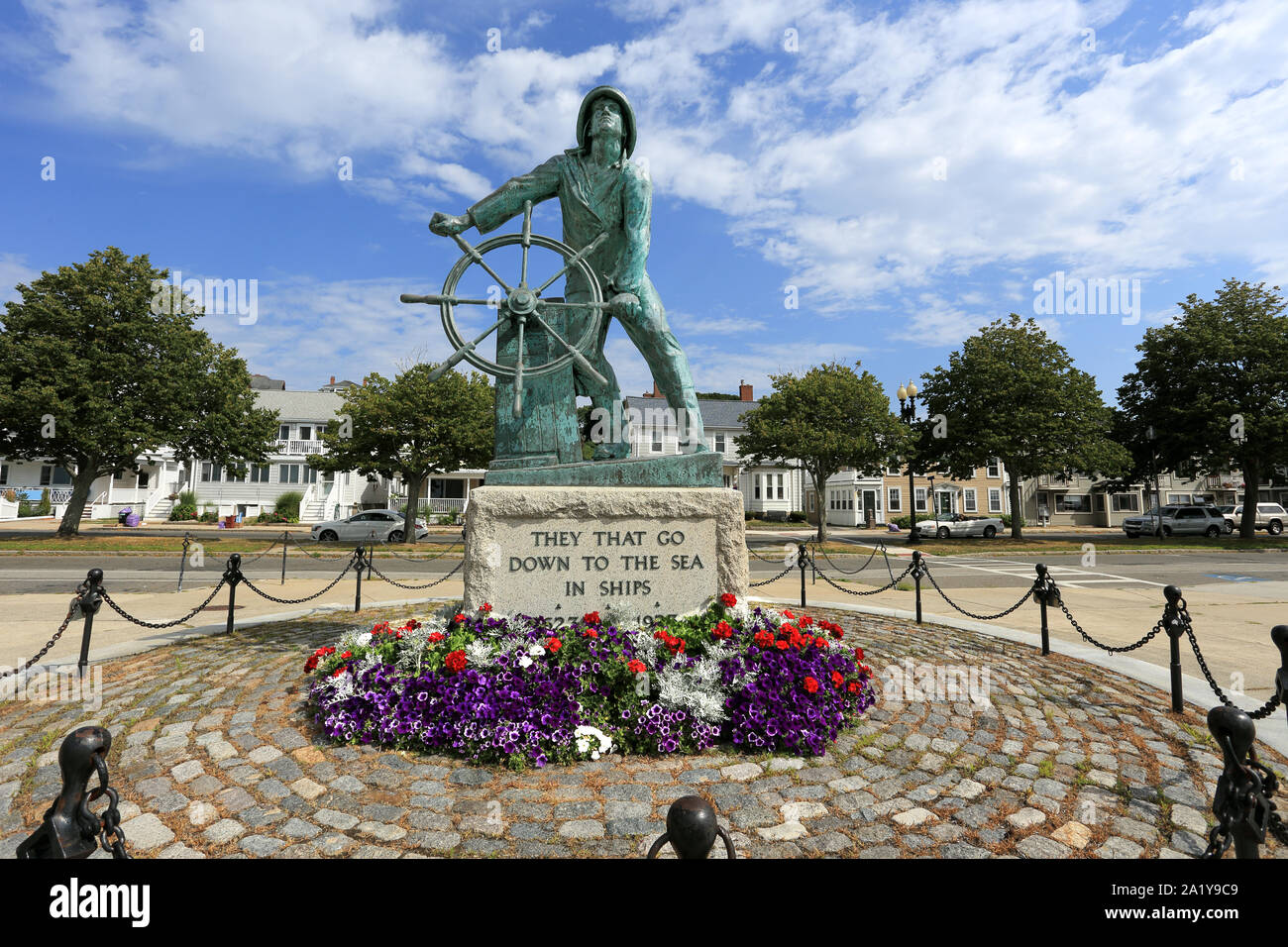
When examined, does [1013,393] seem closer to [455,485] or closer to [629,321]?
[629,321]

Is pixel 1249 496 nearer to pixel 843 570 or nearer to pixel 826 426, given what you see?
pixel 826 426

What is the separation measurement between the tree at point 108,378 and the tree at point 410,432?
4088 mm

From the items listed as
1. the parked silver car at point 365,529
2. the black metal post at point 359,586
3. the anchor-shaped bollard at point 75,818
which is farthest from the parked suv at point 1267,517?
the anchor-shaped bollard at point 75,818

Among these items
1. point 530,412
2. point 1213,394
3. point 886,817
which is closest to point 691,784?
point 886,817

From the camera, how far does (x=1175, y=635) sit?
484 centimetres

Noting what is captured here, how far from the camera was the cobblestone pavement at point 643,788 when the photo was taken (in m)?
2.75

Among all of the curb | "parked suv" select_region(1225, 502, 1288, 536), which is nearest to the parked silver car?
the curb

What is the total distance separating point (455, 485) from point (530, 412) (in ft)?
138

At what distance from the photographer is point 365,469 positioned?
2459 cm

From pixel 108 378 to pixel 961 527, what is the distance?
37021mm

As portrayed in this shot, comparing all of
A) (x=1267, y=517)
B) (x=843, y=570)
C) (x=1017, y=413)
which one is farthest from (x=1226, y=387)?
(x=843, y=570)

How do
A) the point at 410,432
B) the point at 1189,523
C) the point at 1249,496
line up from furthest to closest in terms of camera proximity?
the point at 1189,523
the point at 1249,496
the point at 410,432

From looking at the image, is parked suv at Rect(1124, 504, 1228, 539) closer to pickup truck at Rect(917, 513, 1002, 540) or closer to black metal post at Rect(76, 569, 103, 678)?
pickup truck at Rect(917, 513, 1002, 540)

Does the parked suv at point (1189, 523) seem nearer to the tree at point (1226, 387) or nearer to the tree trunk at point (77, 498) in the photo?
the tree at point (1226, 387)
